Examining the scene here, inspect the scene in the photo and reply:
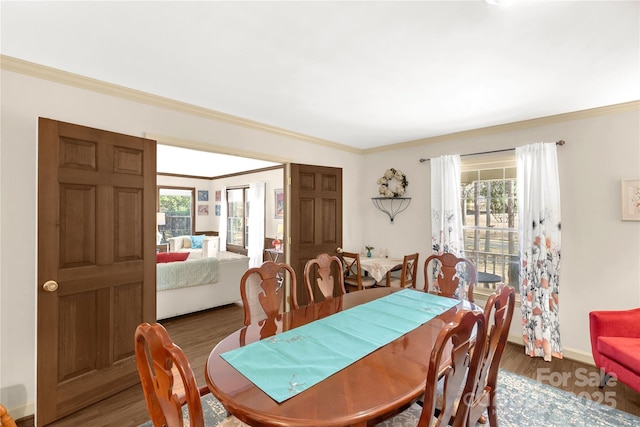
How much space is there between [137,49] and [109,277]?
5.57 ft

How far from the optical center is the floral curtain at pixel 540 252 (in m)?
2.91

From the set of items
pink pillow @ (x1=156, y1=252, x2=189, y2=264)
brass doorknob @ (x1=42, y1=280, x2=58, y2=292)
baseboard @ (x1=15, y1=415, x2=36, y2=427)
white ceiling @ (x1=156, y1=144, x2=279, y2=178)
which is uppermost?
white ceiling @ (x1=156, y1=144, x2=279, y2=178)

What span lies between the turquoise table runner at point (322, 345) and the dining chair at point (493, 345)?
0.44 m

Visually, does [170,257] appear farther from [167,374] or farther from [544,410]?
[544,410]

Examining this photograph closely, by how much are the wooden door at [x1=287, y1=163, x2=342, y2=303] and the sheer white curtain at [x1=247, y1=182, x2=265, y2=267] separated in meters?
2.94

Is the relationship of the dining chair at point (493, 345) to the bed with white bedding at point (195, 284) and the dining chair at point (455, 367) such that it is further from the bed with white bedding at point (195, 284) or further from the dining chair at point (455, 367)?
the bed with white bedding at point (195, 284)

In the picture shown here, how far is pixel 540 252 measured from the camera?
9.77ft

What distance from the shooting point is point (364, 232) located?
4738 millimetres

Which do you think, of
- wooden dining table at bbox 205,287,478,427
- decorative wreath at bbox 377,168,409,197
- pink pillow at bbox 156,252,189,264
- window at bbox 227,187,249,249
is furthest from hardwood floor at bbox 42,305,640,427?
window at bbox 227,187,249,249

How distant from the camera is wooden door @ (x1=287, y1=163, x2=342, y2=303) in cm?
369

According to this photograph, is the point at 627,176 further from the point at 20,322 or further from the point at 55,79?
the point at 20,322

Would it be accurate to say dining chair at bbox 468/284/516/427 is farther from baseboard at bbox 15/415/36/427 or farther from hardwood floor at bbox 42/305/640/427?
baseboard at bbox 15/415/36/427

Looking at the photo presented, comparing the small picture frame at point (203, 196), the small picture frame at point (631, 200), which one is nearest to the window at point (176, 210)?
the small picture frame at point (203, 196)

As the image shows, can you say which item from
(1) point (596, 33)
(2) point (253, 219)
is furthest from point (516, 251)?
(2) point (253, 219)
